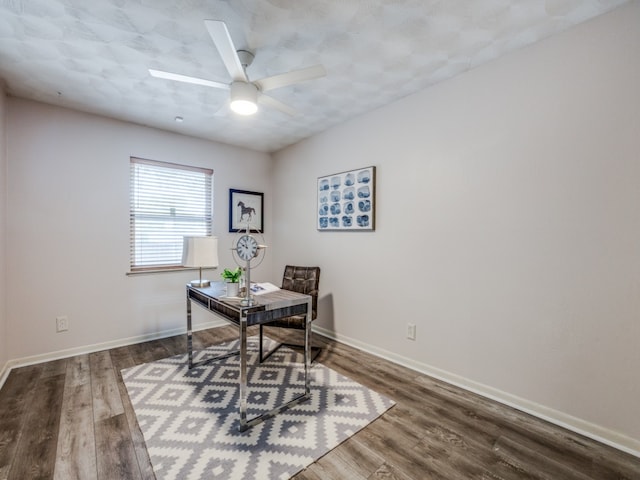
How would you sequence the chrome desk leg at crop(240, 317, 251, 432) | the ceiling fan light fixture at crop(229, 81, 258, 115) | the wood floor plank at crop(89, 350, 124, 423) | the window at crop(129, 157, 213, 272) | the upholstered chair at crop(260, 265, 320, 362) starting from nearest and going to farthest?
the chrome desk leg at crop(240, 317, 251, 432)
the ceiling fan light fixture at crop(229, 81, 258, 115)
the wood floor plank at crop(89, 350, 124, 423)
the upholstered chair at crop(260, 265, 320, 362)
the window at crop(129, 157, 213, 272)

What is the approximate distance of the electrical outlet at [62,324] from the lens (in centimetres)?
283

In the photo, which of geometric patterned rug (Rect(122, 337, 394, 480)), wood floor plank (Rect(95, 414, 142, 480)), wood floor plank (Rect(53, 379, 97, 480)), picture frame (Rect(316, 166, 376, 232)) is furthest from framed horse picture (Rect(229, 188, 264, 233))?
wood floor plank (Rect(95, 414, 142, 480))

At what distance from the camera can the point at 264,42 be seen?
6.27 ft

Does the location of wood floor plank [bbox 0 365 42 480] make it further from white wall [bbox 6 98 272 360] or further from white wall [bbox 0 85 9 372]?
white wall [bbox 6 98 272 360]

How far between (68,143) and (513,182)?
399 centimetres

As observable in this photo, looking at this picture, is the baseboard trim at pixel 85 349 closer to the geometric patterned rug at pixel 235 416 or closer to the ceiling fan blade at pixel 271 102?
the geometric patterned rug at pixel 235 416

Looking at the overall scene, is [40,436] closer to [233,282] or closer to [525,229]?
[233,282]

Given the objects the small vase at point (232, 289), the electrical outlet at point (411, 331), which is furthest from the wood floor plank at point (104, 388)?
the electrical outlet at point (411, 331)

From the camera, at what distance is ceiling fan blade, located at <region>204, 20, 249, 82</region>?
1.40 metres

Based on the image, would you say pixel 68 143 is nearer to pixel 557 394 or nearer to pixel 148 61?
pixel 148 61

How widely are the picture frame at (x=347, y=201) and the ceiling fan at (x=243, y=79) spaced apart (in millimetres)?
1205

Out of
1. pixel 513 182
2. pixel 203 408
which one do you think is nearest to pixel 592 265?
pixel 513 182

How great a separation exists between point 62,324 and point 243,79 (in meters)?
2.94

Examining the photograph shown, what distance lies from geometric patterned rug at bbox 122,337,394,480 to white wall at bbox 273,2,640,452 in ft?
2.92
